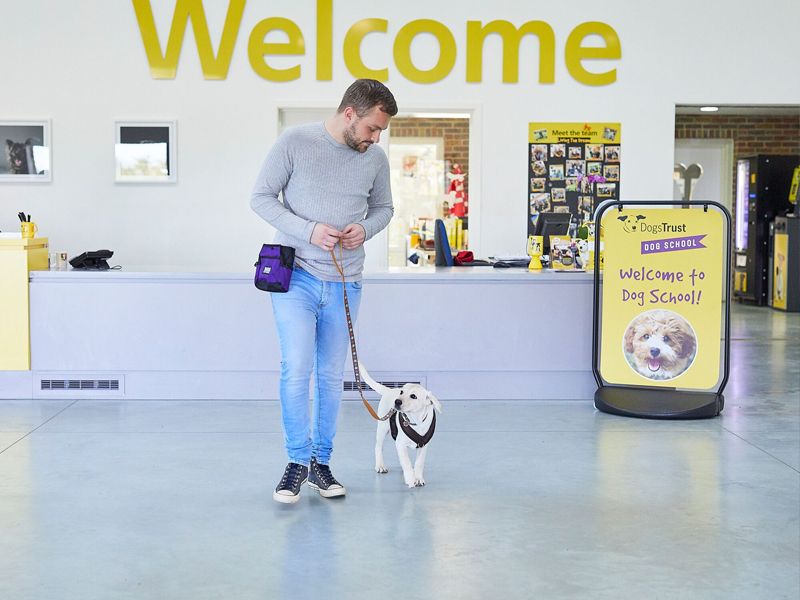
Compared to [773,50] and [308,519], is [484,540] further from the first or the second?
[773,50]

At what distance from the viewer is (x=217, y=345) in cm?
620

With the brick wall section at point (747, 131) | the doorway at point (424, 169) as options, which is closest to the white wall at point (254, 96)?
the doorway at point (424, 169)

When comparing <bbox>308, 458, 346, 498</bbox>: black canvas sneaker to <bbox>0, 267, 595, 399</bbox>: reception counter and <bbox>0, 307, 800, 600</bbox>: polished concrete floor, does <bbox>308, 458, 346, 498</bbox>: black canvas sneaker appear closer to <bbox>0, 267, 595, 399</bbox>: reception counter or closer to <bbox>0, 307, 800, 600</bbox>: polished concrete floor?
<bbox>0, 307, 800, 600</bbox>: polished concrete floor

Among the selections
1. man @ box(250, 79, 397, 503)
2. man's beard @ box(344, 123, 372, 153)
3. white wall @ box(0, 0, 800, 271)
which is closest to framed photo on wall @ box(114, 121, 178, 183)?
white wall @ box(0, 0, 800, 271)

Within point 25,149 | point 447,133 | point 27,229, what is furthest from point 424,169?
point 27,229

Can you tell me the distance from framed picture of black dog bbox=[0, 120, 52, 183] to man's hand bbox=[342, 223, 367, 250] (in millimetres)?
5890

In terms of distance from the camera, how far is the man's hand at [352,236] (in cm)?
384

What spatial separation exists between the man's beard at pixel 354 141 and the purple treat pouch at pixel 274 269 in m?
0.46

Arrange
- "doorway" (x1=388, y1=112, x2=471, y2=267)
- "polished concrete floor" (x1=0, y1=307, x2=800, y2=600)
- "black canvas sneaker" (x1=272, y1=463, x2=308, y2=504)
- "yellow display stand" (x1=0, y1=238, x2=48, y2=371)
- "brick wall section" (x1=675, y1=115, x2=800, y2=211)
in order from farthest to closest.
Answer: "brick wall section" (x1=675, y1=115, x2=800, y2=211), "doorway" (x1=388, y1=112, x2=471, y2=267), "yellow display stand" (x1=0, y1=238, x2=48, y2=371), "black canvas sneaker" (x1=272, y1=463, x2=308, y2=504), "polished concrete floor" (x1=0, y1=307, x2=800, y2=600)

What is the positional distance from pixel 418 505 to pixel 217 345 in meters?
2.57

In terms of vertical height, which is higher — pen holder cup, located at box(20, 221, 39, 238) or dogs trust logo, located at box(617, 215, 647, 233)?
dogs trust logo, located at box(617, 215, 647, 233)

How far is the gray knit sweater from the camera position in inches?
151

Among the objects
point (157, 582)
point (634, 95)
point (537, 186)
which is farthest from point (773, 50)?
point (157, 582)

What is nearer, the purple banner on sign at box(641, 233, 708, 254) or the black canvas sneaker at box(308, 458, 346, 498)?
the black canvas sneaker at box(308, 458, 346, 498)
